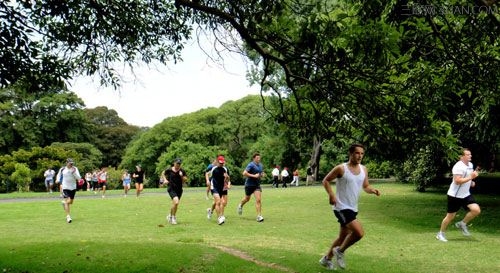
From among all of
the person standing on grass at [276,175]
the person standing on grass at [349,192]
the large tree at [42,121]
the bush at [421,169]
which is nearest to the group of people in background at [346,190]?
the person standing on grass at [349,192]

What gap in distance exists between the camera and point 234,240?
1168cm

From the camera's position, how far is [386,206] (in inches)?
829

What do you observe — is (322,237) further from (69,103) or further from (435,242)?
(69,103)

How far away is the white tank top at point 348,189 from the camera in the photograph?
793 centimetres

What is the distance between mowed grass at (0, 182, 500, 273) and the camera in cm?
842

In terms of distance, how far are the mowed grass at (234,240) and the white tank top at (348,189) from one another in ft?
3.83

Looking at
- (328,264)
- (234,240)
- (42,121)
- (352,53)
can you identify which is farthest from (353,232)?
(42,121)

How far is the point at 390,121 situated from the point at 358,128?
0.55 m

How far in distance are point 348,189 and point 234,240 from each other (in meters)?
4.52

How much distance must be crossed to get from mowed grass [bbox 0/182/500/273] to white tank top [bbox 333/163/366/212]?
1.17m

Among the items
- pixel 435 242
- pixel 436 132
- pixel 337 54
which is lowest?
pixel 435 242

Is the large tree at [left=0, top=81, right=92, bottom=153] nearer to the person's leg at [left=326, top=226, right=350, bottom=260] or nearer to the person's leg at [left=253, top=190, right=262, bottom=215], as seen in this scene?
the person's leg at [left=253, top=190, right=262, bottom=215]

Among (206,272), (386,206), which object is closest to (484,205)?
(386,206)

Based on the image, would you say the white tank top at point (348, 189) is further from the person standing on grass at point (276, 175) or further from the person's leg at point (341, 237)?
the person standing on grass at point (276, 175)
